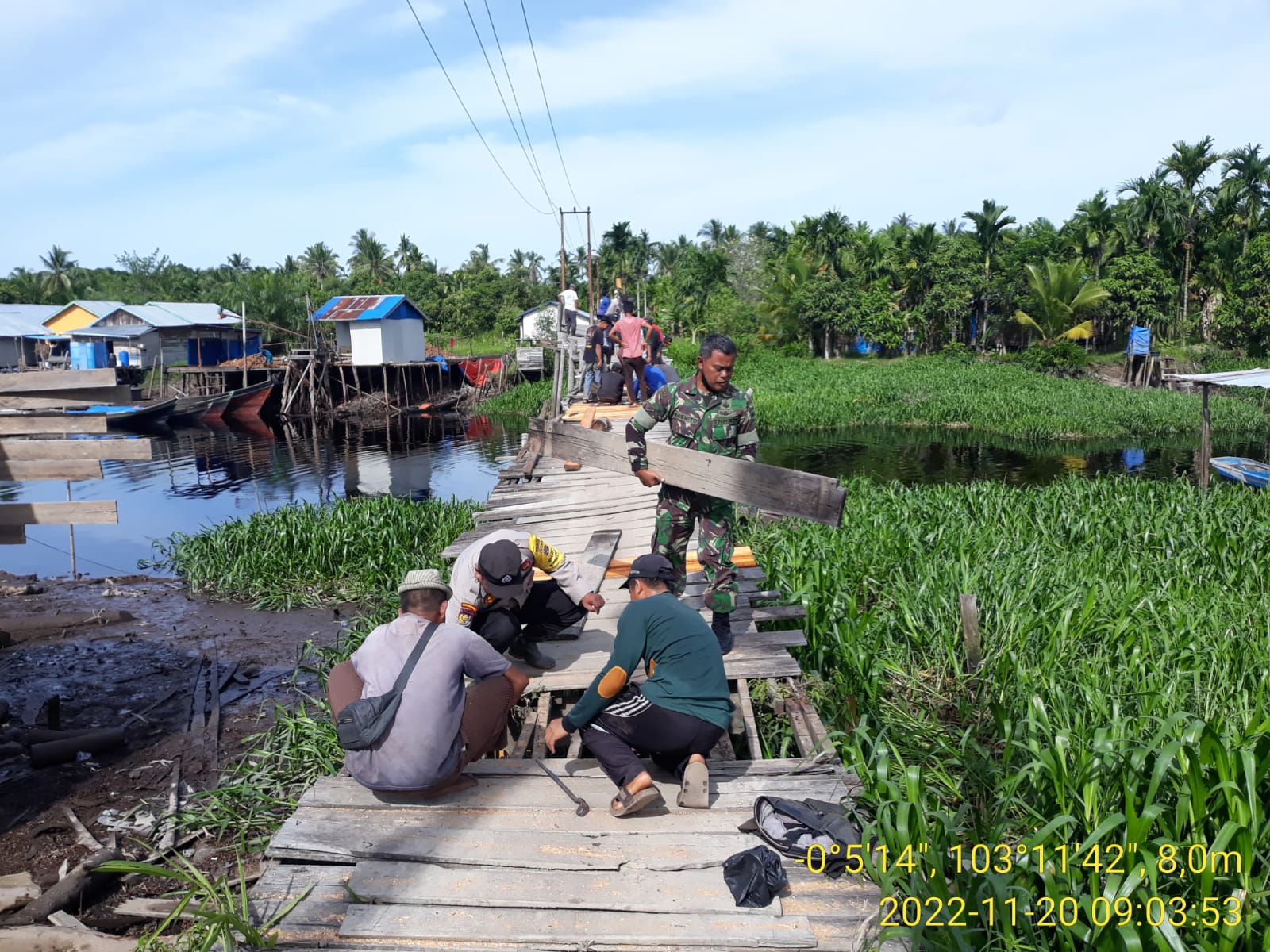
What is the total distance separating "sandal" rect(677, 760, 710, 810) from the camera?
365cm

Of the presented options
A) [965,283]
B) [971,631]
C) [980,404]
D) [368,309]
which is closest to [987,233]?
[965,283]

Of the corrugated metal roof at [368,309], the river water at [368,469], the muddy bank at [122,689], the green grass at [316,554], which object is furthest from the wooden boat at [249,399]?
the muddy bank at [122,689]

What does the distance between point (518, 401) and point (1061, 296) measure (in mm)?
22943

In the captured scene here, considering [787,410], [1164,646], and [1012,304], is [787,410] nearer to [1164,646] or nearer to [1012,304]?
[1012,304]

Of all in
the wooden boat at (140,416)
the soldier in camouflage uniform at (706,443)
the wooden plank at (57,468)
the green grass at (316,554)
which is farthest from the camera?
the wooden boat at (140,416)

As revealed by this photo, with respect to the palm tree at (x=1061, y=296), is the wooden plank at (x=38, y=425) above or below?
below

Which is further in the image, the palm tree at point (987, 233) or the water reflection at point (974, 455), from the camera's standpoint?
the palm tree at point (987, 233)

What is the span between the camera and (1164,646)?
19.6 ft

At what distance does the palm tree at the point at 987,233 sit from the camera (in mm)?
41031

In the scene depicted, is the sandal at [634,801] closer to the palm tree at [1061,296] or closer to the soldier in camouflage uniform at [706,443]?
the soldier in camouflage uniform at [706,443]

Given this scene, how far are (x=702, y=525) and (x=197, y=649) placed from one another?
5.66m

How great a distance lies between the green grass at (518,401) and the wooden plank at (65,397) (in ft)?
96.7

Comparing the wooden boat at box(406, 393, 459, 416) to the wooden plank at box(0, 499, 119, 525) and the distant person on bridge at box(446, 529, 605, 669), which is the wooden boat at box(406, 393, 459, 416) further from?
the distant person on bridge at box(446, 529, 605, 669)

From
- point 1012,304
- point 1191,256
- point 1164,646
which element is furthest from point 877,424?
point 1164,646
